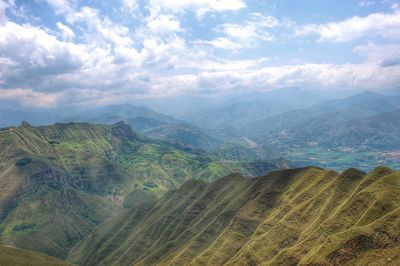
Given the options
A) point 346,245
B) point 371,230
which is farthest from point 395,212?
point 346,245

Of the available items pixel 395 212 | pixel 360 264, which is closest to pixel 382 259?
pixel 360 264

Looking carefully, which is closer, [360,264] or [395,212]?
[360,264]

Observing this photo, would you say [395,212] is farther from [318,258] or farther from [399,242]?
[318,258]

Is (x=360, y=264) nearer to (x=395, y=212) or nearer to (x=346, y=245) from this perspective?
(x=346, y=245)

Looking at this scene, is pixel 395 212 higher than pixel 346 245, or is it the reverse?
pixel 395 212

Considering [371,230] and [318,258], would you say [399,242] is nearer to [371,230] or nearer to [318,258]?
[371,230]

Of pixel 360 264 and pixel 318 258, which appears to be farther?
pixel 318 258

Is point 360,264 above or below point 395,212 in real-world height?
below

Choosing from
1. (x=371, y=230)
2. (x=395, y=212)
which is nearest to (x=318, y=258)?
(x=371, y=230)
